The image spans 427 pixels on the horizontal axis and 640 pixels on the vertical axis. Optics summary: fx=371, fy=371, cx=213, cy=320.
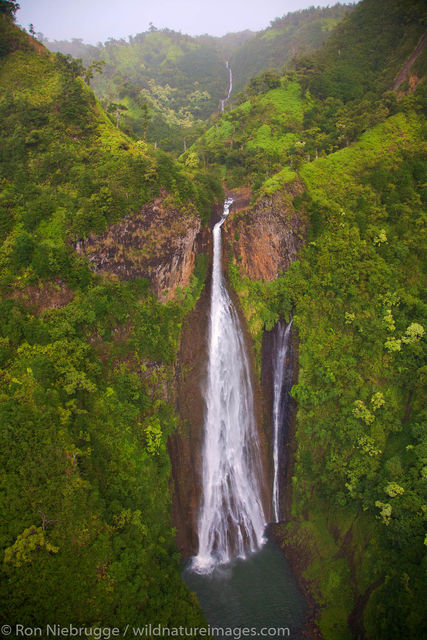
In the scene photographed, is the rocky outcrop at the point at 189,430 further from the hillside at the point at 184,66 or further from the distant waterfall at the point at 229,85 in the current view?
the distant waterfall at the point at 229,85

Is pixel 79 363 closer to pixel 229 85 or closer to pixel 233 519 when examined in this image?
pixel 233 519

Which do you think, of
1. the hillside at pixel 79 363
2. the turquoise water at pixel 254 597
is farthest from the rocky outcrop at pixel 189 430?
the turquoise water at pixel 254 597

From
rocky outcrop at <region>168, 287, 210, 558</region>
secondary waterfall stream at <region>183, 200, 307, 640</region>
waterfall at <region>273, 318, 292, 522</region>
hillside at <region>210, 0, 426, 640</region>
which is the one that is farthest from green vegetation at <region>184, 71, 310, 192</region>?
rocky outcrop at <region>168, 287, 210, 558</region>

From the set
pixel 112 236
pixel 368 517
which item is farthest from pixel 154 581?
pixel 112 236

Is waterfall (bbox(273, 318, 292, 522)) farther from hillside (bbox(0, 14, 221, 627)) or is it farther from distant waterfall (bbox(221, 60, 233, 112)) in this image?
distant waterfall (bbox(221, 60, 233, 112))

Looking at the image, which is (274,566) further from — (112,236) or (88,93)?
(88,93)
